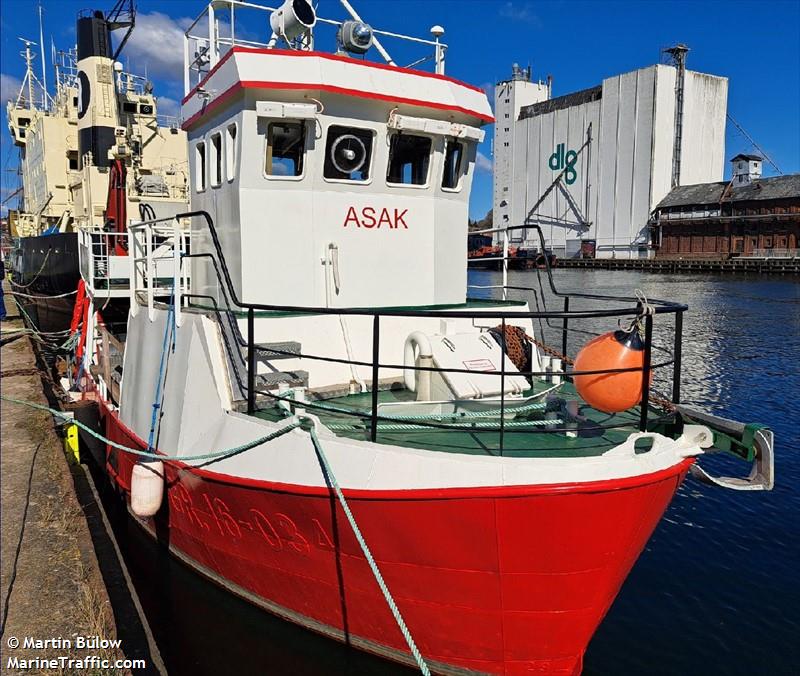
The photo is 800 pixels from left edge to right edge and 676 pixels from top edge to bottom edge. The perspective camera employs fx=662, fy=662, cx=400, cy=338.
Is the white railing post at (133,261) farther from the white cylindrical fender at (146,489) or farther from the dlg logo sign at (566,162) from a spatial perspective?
the dlg logo sign at (566,162)

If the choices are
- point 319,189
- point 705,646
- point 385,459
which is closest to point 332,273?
point 319,189

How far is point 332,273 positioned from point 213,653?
373cm

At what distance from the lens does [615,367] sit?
4.57 meters

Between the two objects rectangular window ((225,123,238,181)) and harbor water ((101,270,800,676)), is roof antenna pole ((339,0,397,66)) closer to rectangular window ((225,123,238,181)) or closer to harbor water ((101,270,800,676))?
rectangular window ((225,123,238,181))

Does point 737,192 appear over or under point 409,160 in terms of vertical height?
over

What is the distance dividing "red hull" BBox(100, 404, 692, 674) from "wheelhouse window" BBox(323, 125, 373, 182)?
3123 mm

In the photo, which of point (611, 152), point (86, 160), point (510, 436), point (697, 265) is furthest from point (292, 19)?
point (611, 152)

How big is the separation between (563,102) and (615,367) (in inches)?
3168

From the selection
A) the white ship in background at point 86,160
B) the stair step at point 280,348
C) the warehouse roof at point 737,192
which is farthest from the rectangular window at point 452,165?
the warehouse roof at point 737,192

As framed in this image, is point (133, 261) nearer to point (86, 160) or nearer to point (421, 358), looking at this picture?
point (421, 358)

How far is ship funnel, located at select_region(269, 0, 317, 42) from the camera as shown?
6.77 m

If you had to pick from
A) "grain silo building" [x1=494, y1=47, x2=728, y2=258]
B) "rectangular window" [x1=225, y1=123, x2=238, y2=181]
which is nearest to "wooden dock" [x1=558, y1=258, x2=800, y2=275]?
"grain silo building" [x1=494, y1=47, x2=728, y2=258]

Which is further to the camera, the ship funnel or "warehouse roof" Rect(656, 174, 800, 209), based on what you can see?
"warehouse roof" Rect(656, 174, 800, 209)

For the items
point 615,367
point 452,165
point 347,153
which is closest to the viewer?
point 615,367
